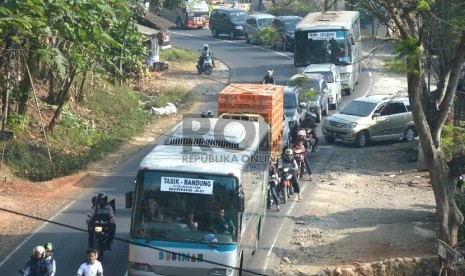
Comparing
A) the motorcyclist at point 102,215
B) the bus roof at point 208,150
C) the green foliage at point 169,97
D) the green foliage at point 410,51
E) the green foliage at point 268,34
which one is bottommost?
the green foliage at point 169,97

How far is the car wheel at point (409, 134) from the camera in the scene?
31234 millimetres

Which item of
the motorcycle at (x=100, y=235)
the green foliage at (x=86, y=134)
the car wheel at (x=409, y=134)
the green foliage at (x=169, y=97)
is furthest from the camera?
the green foliage at (x=169, y=97)

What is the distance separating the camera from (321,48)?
38000 mm

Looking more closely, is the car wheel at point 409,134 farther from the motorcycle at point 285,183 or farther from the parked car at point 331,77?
the motorcycle at point 285,183

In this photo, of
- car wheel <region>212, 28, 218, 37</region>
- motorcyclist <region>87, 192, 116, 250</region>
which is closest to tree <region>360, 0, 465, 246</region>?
motorcyclist <region>87, 192, 116, 250</region>

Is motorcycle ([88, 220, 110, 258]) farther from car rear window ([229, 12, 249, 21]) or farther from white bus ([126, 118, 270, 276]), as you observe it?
car rear window ([229, 12, 249, 21])

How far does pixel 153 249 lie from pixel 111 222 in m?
3.11

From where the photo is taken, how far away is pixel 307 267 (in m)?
17.7

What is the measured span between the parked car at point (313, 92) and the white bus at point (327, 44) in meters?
3.19

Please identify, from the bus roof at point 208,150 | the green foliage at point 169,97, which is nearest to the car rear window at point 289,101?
the green foliage at point 169,97

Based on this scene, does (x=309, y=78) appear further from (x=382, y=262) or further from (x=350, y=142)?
(x=382, y=262)

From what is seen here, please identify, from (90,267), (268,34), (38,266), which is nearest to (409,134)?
(268,34)

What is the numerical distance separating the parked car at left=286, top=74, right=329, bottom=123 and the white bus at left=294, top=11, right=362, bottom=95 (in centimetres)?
319

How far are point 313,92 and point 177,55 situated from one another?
63.3ft
